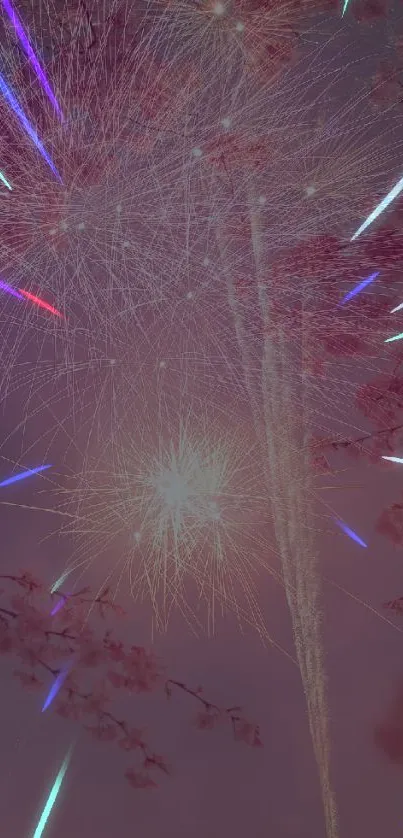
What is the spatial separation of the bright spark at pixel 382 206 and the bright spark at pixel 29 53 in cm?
80

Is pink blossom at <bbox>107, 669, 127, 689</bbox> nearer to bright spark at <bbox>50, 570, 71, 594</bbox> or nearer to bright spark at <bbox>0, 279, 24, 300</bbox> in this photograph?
bright spark at <bbox>50, 570, 71, 594</bbox>

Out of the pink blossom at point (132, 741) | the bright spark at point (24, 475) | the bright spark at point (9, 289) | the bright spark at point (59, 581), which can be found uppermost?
the bright spark at point (9, 289)

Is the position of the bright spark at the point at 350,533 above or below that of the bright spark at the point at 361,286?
below

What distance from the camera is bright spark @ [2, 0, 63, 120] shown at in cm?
169

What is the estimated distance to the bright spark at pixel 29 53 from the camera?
5.54 feet

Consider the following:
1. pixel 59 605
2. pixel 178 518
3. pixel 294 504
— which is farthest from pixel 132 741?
pixel 294 504

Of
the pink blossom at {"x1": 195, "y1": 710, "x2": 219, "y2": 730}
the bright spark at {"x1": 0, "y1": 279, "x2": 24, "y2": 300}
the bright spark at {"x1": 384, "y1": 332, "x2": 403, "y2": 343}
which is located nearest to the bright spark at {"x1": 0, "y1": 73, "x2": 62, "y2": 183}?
the bright spark at {"x1": 0, "y1": 279, "x2": 24, "y2": 300}

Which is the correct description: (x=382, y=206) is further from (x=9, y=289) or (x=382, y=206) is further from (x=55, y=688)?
(x=55, y=688)

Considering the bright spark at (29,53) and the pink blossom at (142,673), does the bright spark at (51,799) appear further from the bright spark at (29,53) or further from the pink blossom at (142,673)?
the bright spark at (29,53)

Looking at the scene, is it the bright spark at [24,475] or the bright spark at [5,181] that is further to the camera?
the bright spark at [24,475]

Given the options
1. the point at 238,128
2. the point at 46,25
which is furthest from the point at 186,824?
the point at 46,25

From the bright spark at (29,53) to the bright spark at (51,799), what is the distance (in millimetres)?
1651

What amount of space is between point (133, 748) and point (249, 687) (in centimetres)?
34

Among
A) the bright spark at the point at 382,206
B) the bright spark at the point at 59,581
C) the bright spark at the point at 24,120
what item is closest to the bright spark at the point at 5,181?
the bright spark at the point at 24,120
